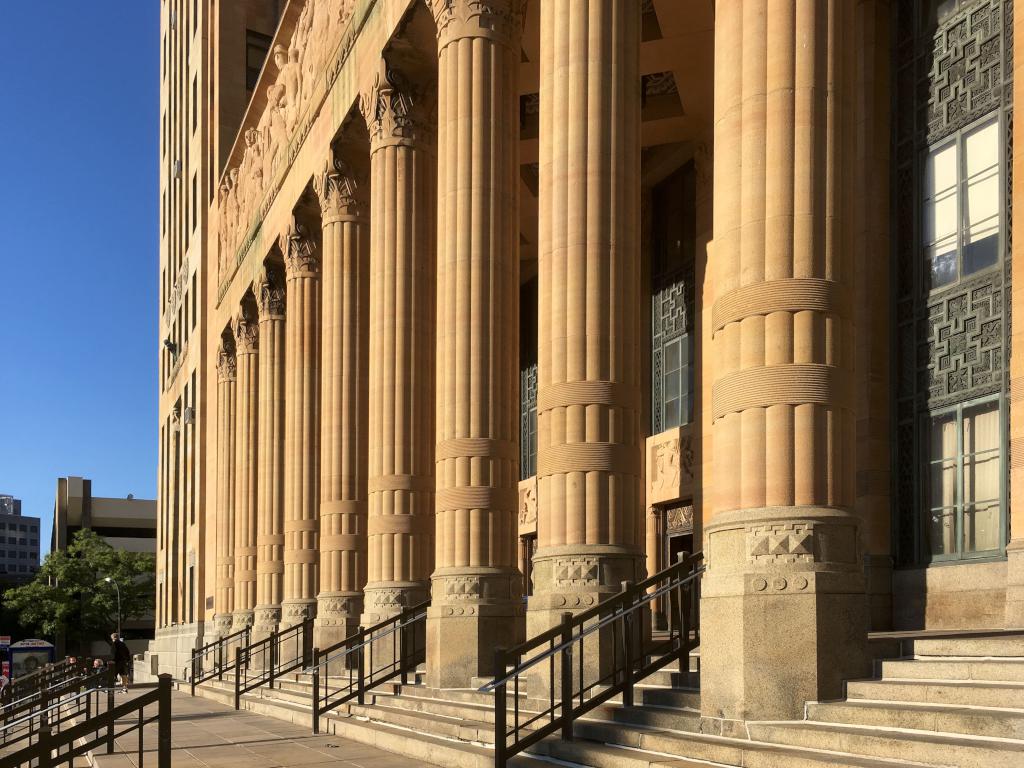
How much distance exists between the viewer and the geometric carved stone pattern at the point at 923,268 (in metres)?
13.3

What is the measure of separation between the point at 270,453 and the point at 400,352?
1248 centimetres

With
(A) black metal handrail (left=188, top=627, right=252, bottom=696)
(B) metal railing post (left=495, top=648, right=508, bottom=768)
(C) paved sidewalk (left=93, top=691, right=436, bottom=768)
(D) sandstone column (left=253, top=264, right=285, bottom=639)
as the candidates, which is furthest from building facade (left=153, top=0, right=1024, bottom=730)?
(C) paved sidewalk (left=93, top=691, right=436, bottom=768)

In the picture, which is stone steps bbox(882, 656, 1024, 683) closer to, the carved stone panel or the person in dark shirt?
the carved stone panel

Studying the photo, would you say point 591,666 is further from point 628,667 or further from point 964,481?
point 964,481

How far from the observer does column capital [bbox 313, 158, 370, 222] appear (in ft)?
82.6

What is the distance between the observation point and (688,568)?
38.3 ft

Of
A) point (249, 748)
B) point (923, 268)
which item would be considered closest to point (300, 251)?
point (249, 748)

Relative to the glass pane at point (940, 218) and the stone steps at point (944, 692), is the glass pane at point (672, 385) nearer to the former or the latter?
the glass pane at point (940, 218)

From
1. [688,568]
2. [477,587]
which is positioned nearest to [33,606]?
[477,587]

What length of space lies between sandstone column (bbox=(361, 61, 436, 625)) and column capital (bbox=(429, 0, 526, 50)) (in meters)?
3.39

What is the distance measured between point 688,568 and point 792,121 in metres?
4.17

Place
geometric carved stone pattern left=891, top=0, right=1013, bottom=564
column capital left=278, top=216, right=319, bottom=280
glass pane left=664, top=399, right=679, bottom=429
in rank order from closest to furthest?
geometric carved stone pattern left=891, top=0, right=1013, bottom=564
glass pane left=664, top=399, right=679, bottom=429
column capital left=278, top=216, right=319, bottom=280

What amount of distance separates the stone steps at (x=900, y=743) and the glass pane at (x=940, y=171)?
24.5 feet

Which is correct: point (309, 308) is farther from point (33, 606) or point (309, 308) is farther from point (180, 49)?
point (33, 606)
